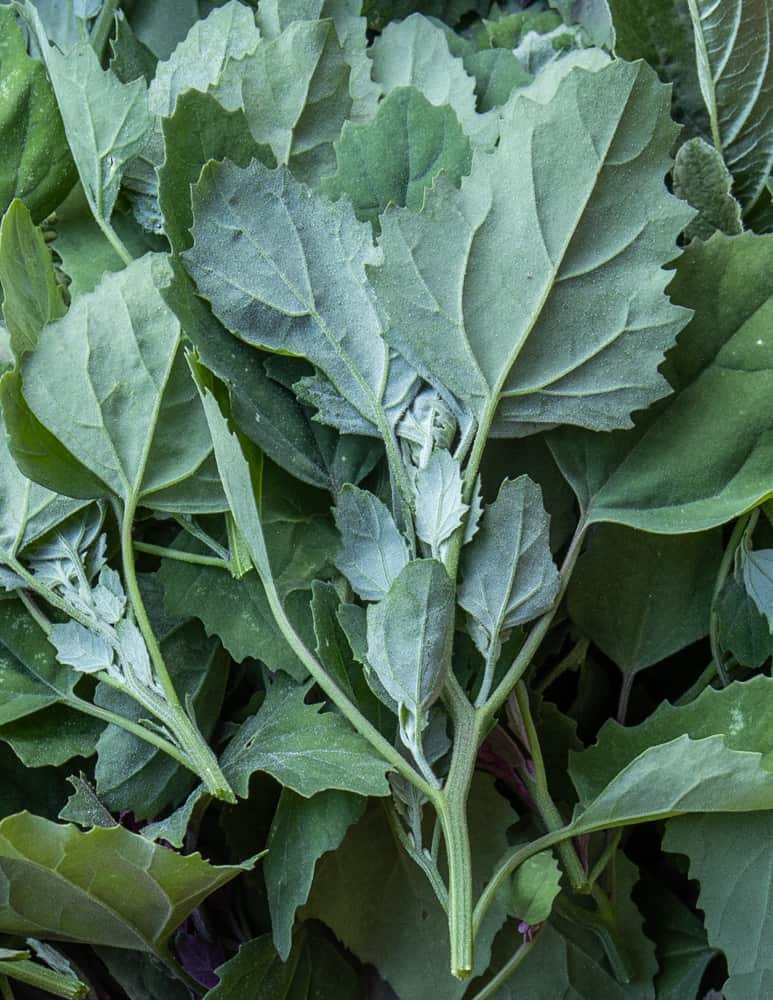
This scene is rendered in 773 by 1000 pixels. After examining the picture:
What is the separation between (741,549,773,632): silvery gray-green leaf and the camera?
0.50 meters

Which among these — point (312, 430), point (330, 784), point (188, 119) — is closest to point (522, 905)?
point (330, 784)

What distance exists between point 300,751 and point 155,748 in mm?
94

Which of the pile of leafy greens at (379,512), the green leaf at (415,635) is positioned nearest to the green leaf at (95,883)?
the pile of leafy greens at (379,512)

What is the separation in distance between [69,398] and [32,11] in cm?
25

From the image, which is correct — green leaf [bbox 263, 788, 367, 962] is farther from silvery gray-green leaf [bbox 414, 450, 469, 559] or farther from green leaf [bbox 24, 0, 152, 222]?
green leaf [bbox 24, 0, 152, 222]

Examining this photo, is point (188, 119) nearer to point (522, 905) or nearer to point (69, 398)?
point (69, 398)

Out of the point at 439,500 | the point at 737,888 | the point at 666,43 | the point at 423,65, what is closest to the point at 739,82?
the point at 666,43

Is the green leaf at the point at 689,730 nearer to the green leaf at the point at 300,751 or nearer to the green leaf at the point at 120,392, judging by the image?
the green leaf at the point at 300,751

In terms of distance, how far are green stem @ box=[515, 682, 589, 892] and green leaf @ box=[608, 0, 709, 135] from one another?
1.08ft

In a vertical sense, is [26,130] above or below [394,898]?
above

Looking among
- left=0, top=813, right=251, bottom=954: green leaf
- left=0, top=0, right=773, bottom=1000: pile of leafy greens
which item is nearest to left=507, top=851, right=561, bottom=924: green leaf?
left=0, top=0, right=773, bottom=1000: pile of leafy greens

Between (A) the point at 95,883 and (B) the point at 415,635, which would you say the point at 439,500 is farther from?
(A) the point at 95,883

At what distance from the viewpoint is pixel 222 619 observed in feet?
1.63

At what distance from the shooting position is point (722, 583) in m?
0.53
